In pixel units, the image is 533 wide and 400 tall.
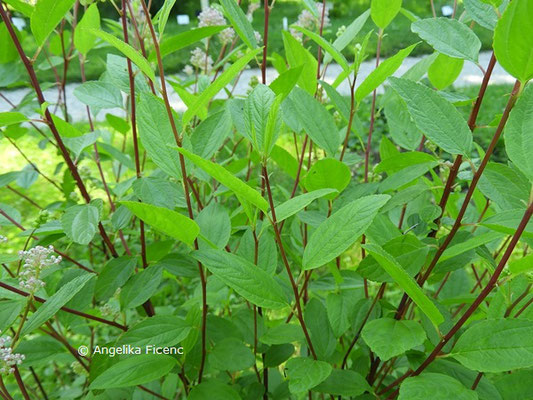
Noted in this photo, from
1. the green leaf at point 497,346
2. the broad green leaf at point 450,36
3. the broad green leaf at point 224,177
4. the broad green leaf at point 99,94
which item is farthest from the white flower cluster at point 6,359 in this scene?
the broad green leaf at point 450,36

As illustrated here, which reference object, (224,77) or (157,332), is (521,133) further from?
(157,332)

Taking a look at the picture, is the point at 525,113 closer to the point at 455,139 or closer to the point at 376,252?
the point at 455,139

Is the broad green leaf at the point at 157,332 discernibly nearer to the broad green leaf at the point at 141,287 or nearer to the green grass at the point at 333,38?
the broad green leaf at the point at 141,287

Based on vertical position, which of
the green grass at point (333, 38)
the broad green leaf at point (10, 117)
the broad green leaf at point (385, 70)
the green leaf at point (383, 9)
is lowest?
the green grass at point (333, 38)

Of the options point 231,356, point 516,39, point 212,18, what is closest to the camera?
point 516,39

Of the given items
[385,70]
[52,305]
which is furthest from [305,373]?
[385,70]

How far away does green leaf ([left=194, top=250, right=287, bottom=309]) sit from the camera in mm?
641

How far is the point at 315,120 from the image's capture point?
2.77 feet

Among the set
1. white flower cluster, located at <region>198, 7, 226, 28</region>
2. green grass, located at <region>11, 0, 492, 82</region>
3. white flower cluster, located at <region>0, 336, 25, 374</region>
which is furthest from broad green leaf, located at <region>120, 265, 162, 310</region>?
green grass, located at <region>11, 0, 492, 82</region>

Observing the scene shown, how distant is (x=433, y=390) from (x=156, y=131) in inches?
19.0

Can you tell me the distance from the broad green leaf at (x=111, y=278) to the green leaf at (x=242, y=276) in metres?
0.30

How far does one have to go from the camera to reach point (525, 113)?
1.94ft

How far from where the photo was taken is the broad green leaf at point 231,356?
0.85m

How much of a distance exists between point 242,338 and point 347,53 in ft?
17.8
